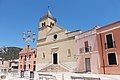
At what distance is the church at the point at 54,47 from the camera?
20969 mm

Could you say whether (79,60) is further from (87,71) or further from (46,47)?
(46,47)

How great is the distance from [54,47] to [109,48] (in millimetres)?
10900

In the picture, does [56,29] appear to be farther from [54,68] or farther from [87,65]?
[87,65]

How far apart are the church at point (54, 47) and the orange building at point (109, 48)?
180 inches

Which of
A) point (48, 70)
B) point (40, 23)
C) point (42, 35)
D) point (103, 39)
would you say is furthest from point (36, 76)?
point (103, 39)

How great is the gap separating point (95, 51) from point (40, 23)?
15857 mm

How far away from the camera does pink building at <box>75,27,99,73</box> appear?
17.3 meters

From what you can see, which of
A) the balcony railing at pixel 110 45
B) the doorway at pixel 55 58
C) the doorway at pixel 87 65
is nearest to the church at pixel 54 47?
the doorway at pixel 55 58

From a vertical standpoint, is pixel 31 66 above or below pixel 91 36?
below

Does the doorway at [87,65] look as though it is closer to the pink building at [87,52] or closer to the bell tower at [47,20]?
the pink building at [87,52]

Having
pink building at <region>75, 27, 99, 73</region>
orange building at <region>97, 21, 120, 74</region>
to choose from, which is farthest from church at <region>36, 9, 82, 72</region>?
orange building at <region>97, 21, 120, 74</region>

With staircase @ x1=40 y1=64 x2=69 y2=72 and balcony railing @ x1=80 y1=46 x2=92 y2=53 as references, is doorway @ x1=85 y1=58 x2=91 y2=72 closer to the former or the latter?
balcony railing @ x1=80 y1=46 x2=92 y2=53

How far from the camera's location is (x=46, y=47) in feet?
84.6

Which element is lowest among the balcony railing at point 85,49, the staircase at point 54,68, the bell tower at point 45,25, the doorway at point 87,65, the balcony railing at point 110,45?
the staircase at point 54,68
